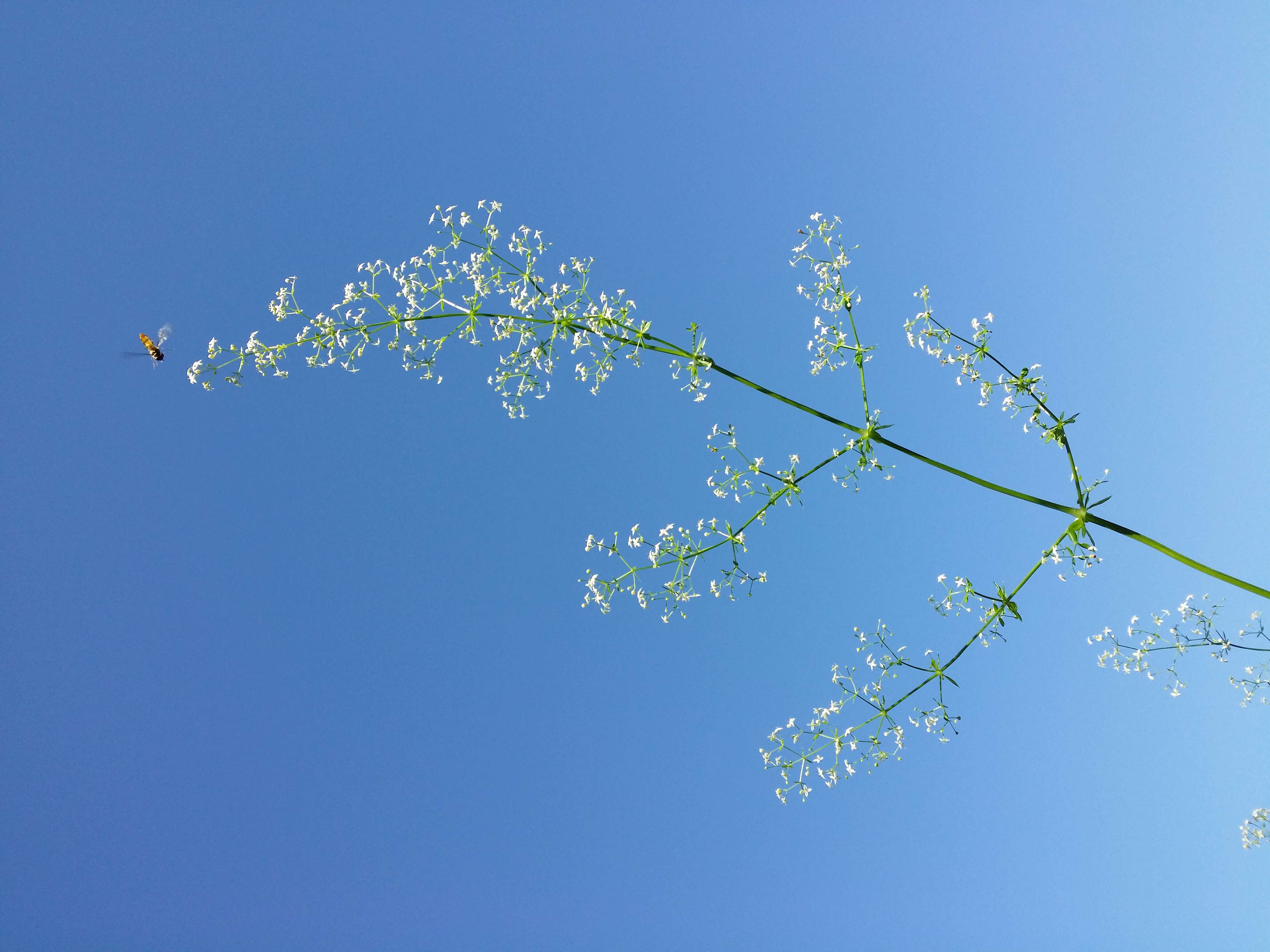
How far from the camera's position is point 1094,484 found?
339 cm

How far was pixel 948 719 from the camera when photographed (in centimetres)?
429

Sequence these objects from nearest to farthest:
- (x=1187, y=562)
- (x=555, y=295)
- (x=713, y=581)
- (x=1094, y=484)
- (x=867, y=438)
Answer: (x=1187, y=562)
(x=1094, y=484)
(x=867, y=438)
(x=555, y=295)
(x=713, y=581)

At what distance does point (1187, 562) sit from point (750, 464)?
192cm

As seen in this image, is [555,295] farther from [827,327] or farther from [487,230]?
[827,327]

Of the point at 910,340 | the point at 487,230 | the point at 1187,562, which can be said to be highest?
the point at 487,230

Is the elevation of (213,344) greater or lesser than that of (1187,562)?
greater

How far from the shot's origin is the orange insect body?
29.4 ft

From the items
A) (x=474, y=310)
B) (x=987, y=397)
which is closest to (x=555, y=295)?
(x=474, y=310)

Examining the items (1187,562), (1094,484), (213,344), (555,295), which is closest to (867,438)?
(1094,484)

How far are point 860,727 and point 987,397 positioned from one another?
201cm

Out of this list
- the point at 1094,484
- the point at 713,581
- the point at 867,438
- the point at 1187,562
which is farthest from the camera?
the point at 713,581

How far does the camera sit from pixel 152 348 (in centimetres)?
898

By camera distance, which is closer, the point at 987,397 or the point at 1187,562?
the point at 1187,562

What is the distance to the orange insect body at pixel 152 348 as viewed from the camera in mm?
8969
